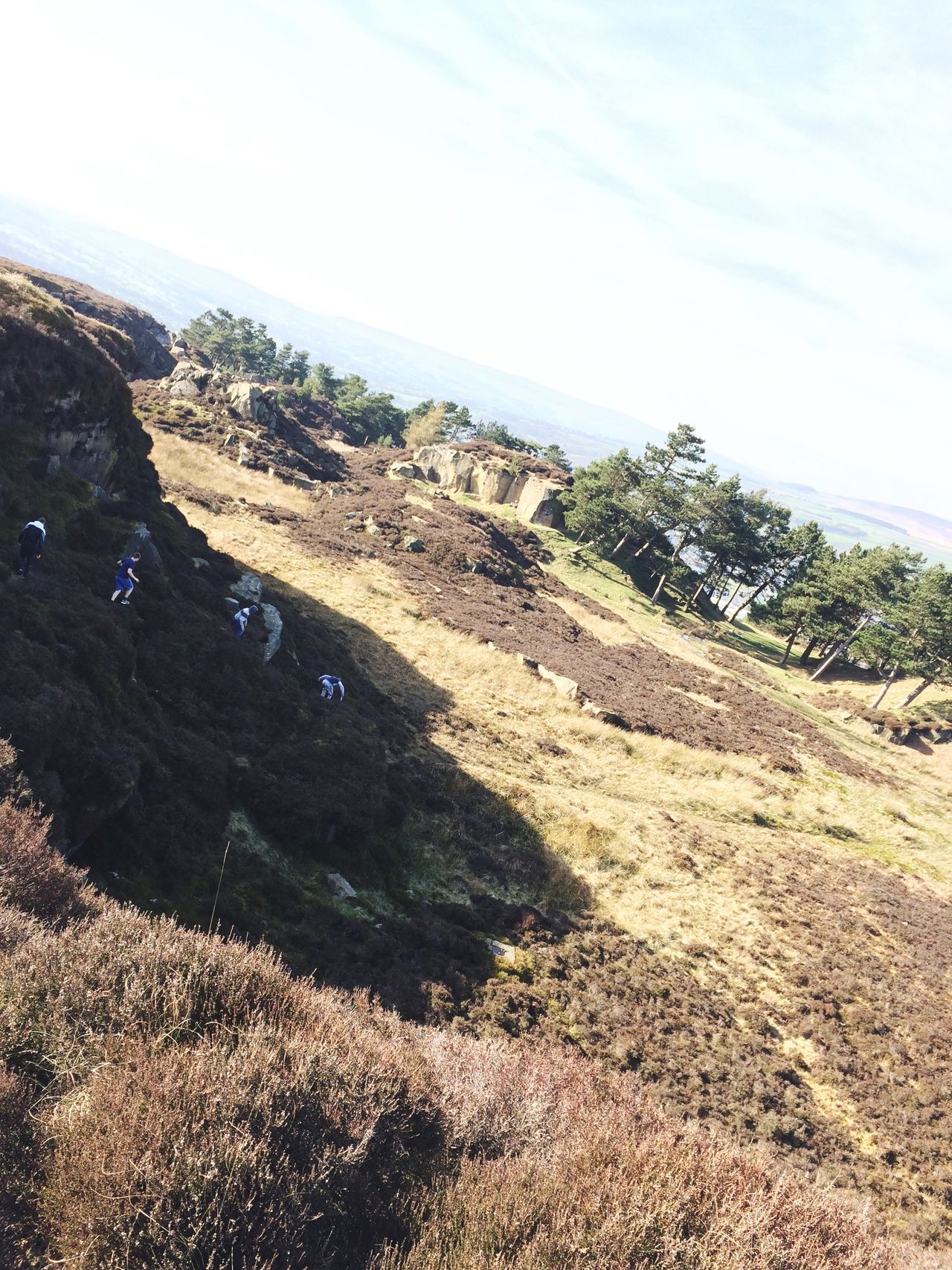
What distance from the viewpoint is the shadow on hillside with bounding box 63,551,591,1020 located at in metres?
10.8

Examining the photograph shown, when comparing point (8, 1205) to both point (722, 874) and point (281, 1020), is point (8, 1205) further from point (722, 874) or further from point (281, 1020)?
point (722, 874)

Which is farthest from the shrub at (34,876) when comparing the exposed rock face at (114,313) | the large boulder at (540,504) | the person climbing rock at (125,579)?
the exposed rock face at (114,313)

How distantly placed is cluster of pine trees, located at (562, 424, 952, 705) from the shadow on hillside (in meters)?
48.8

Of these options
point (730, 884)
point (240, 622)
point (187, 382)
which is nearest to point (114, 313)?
point (187, 382)

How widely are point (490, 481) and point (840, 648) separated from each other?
4078cm

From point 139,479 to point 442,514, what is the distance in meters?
37.7

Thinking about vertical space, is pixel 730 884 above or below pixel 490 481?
below

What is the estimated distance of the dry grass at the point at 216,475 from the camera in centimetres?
4162

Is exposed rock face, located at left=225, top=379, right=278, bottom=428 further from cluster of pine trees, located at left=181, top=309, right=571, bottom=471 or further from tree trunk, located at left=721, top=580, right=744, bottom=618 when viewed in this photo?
tree trunk, located at left=721, top=580, right=744, bottom=618

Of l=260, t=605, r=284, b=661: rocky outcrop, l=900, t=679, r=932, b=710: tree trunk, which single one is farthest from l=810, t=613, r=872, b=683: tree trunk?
l=260, t=605, r=284, b=661: rocky outcrop

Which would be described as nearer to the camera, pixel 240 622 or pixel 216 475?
pixel 240 622

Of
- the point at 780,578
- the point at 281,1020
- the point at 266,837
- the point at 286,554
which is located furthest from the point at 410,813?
the point at 780,578

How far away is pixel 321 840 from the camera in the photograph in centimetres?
1419

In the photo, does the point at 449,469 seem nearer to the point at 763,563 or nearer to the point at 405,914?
the point at 763,563
